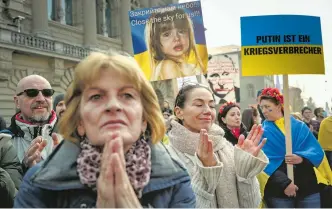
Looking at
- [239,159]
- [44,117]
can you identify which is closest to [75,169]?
[239,159]

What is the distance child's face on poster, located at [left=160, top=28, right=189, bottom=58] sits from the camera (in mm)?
5547

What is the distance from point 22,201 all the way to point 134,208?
0.42 m

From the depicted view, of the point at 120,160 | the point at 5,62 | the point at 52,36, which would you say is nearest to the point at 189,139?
the point at 120,160

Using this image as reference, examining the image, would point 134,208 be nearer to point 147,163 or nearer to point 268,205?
point 147,163

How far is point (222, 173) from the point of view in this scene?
241 centimetres

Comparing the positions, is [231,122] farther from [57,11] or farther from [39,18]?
[57,11]

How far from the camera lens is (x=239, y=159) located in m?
2.29

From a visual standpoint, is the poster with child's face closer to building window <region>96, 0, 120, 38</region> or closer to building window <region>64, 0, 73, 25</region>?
building window <region>64, 0, 73, 25</region>

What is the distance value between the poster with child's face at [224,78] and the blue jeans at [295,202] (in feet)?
27.2

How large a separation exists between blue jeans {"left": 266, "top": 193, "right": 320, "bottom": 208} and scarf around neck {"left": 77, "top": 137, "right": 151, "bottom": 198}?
2.45 meters

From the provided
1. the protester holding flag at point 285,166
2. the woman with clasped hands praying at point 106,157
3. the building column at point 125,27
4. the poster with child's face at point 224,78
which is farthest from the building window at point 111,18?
the woman with clasped hands praying at point 106,157

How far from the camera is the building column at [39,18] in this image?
19047mm

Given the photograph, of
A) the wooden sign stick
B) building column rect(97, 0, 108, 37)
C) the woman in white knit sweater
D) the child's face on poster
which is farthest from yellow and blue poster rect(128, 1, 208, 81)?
building column rect(97, 0, 108, 37)

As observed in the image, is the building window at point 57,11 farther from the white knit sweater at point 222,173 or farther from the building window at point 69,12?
the white knit sweater at point 222,173
